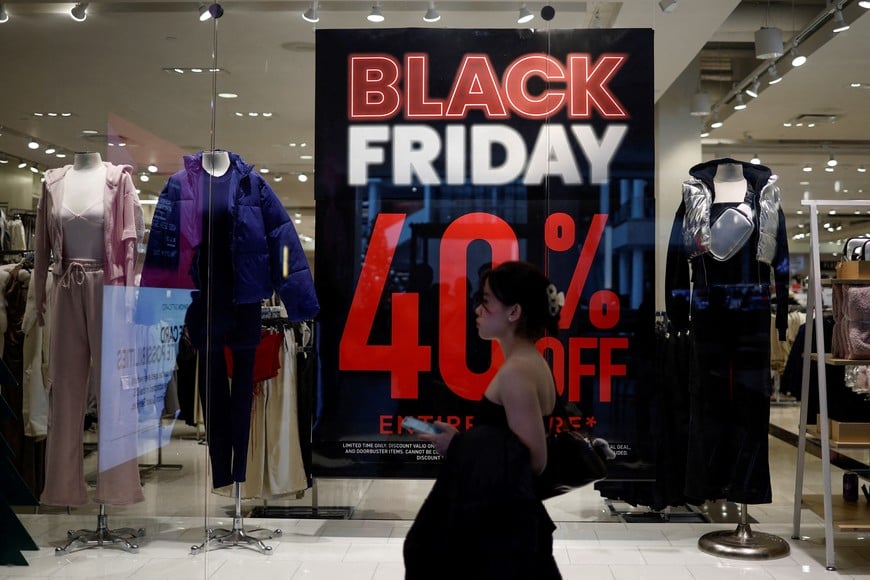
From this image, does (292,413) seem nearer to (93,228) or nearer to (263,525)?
(263,525)

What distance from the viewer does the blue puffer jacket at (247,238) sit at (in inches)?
153

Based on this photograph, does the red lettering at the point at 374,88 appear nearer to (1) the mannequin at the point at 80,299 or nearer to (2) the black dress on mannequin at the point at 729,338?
(1) the mannequin at the point at 80,299

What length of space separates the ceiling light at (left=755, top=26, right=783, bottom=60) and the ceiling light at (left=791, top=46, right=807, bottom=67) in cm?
6

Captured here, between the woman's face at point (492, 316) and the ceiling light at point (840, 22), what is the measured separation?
2.84m

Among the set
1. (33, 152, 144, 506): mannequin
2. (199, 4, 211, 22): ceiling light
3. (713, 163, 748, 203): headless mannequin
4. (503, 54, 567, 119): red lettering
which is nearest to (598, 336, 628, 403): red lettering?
(713, 163, 748, 203): headless mannequin

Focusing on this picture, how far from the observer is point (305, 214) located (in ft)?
13.8

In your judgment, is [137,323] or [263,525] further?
[263,525]

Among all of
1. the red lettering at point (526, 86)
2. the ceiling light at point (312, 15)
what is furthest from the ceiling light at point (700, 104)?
the ceiling light at point (312, 15)

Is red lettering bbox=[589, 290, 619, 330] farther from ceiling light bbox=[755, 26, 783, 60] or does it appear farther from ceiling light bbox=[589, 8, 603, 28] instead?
ceiling light bbox=[755, 26, 783, 60]

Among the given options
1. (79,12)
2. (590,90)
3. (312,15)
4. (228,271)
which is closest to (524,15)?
(590,90)

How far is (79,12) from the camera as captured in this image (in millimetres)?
3885

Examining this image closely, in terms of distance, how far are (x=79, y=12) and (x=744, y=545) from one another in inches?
149

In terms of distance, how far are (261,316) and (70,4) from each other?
154cm

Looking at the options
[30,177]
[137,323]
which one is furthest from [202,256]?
[30,177]
